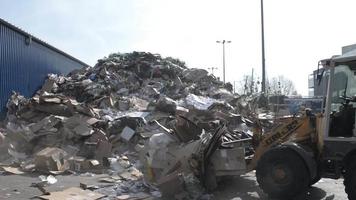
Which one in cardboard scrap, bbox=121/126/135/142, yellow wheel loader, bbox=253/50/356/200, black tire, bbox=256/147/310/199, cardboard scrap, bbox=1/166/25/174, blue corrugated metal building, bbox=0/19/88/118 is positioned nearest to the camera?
yellow wheel loader, bbox=253/50/356/200

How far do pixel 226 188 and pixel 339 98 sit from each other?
3.22 metres

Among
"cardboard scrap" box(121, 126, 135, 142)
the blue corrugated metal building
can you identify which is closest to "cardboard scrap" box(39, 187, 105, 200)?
"cardboard scrap" box(121, 126, 135, 142)

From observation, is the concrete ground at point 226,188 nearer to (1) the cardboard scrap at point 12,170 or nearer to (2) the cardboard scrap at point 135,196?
(1) the cardboard scrap at point 12,170

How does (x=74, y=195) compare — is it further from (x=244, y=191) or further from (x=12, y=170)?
(x=12, y=170)

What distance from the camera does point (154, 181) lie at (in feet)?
36.4

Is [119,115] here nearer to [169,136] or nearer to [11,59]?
[11,59]

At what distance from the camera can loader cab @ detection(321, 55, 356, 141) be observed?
9352 mm

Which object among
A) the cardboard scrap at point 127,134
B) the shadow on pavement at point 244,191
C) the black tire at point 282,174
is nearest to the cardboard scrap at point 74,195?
the shadow on pavement at point 244,191

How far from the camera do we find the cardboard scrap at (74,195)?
10062 mm

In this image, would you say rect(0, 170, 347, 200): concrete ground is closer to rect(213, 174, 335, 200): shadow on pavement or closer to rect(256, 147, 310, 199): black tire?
rect(213, 174, 335, 200): shadow on pavement

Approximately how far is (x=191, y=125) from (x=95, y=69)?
16.8 m

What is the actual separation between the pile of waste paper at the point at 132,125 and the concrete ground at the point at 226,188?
65cm

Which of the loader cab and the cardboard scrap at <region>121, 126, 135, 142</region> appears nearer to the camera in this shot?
the loader cab

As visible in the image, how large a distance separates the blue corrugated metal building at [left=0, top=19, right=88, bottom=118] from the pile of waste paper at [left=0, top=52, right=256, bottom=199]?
497mm
